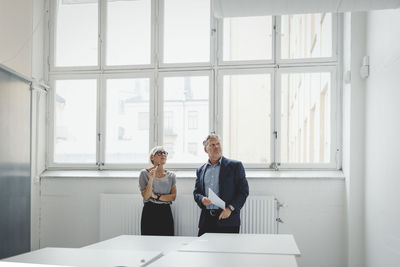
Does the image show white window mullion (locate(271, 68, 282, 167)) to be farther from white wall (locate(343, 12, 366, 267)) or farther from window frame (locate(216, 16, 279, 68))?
white wall (locate(343, 12, 366, 267))

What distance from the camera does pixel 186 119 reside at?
4.89 meters

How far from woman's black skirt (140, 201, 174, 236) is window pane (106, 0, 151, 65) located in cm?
185

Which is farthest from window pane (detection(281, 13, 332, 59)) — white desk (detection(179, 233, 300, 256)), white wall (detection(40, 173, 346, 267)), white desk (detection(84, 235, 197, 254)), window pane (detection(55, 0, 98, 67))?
white desk (detection(84, 235, 197, 254))

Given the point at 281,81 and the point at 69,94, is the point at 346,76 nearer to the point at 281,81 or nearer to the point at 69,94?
the point at 281,81

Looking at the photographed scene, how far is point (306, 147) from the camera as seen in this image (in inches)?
207

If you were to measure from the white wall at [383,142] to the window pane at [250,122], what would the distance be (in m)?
1.15

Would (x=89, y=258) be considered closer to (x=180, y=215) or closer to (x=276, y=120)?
(x=180, y=215)

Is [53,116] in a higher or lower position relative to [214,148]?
higher

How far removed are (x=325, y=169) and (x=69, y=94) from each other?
10.5 feet

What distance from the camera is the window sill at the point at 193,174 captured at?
441 centimetres

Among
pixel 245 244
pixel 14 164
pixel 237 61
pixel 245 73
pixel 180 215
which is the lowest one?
pixel 180 215

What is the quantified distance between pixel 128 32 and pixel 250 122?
6.06 feet

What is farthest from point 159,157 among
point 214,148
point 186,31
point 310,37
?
point 310,37

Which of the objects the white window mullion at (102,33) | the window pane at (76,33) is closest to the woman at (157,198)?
the white window mullion at (102,33)
